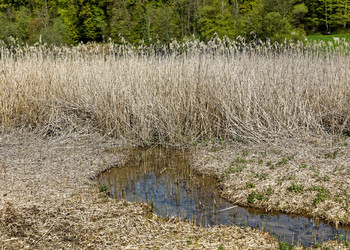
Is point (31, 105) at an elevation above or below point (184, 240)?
above

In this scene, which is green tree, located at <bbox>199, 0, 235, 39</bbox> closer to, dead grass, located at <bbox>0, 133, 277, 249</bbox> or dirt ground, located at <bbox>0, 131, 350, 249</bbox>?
dirt ground, located at <bbox>0, 131, 350, 249</bbox>

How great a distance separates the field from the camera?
369 cm

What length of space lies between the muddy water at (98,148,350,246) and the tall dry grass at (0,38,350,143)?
853 millimetres

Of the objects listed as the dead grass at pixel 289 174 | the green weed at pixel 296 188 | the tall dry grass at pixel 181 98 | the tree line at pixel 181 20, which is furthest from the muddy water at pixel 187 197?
the tree line at pixel 181 20

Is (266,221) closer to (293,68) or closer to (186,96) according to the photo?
(186,96)

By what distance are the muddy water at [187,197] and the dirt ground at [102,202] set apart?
0.18 m

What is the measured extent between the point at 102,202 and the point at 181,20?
3087 cm

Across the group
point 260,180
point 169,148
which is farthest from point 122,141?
point 260,180

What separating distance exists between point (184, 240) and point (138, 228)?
51 centimetres

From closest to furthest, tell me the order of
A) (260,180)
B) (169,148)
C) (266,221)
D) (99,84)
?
(266,221)
(260,180)
(169,148)
(99,84)

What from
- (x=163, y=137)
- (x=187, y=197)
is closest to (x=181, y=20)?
(x=163, y=137)

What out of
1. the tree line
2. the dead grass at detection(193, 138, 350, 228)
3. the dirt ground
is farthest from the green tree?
the dirt ground

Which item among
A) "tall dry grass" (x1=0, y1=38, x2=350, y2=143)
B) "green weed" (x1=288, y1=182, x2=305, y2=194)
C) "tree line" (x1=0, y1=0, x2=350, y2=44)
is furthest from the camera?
"tree line" (x1=0, y1=0, x2=350, y2=44)

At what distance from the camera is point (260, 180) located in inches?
188
